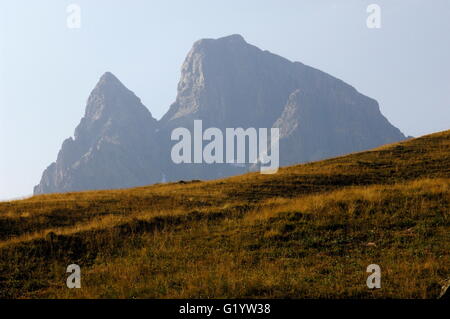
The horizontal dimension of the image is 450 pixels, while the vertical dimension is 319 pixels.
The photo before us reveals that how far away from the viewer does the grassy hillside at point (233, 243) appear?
604 inches

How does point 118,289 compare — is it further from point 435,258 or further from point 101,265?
point 435,258

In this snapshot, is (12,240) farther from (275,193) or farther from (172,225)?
(275,193)

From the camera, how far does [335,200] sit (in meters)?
27.0

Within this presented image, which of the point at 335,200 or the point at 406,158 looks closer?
the point at 335,200

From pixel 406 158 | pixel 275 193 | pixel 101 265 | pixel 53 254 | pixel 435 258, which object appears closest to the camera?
pixel 435 258

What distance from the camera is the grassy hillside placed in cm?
1534

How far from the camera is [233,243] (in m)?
21.1

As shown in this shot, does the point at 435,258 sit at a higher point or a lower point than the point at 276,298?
higher

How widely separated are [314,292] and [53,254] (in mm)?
12082

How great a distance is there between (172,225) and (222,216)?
9.84 feet

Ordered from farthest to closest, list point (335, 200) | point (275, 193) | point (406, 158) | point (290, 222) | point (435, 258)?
1. point (406, 158)
2. point (275, 193)
3. point (335, 200)
4. point (290, 222)
5. point (435, 258)
